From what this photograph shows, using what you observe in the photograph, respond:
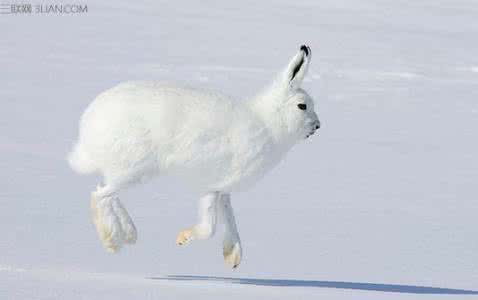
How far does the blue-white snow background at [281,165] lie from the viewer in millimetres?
5672

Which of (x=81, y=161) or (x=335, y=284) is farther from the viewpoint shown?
(x=81, y=161)

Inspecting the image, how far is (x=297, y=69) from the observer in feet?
18.4

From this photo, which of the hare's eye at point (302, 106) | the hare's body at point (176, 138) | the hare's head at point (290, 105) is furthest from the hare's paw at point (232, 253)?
the hare's eye at point (302, 106)

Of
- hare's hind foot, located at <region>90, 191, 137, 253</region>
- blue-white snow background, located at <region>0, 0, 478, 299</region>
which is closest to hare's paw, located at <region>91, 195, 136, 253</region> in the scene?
hare's hind foot, located at <region>90, 191, 137, 253</region>

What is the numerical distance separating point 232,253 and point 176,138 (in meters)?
0.60

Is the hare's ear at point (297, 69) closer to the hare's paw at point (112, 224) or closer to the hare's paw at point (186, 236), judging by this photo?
the hare's paw at point (186, 236)

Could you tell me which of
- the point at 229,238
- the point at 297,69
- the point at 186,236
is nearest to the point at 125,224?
the point at 186,236

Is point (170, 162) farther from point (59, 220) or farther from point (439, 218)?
point (439, 218)

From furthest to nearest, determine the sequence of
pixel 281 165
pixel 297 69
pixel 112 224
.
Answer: pixel 281 165 < pixel 297 69 < pixel 112 224

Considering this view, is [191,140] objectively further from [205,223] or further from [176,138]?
[205,223]

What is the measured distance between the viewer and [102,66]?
12.9 metres

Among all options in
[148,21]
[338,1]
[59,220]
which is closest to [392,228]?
[59,220]

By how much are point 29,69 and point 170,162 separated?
23.0ft

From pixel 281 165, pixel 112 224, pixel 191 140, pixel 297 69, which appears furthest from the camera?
pixel 281 165
